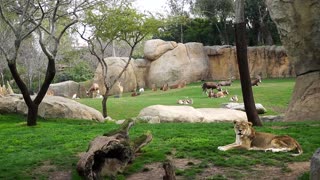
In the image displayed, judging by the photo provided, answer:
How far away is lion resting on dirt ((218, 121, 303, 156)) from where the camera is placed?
29.0ft

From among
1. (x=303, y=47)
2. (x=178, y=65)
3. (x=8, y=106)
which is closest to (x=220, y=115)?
(x=303, y=47)

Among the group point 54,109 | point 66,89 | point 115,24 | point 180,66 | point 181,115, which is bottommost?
point 181,115

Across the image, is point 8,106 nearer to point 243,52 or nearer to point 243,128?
point 243,52

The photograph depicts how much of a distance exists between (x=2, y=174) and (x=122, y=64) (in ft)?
111

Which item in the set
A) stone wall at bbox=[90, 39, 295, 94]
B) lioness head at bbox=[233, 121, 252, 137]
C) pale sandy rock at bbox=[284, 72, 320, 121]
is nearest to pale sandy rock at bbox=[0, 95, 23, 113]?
pale sandy rock at bbox=[284, 72, 320, 121]

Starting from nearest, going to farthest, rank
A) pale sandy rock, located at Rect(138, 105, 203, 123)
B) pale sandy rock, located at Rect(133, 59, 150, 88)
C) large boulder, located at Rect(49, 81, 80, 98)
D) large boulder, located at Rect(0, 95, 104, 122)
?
pale sandy rock, located at Rect(138, 105, 203, 123) → large boulder, located at Rect(0, 95, 104, 122) → large boulder, located at Rect(49, 81, 80, 98) → pale sandy rock, located at Rect(133, 59, 150, 88)

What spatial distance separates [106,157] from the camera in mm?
7941

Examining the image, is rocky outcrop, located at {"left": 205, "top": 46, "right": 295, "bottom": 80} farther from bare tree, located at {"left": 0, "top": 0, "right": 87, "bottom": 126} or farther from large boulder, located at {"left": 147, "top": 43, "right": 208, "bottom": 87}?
bare tree, located at {"left": 0, "top": 0, "right": 87, "bottom": 126}

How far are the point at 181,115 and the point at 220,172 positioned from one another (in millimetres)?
9819

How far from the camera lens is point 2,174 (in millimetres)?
8422

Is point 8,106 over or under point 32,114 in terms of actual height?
over

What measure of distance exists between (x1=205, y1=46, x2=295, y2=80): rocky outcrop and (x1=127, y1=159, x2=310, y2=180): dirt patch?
1267 inches

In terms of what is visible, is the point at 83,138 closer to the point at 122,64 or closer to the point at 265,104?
the point at 265,104

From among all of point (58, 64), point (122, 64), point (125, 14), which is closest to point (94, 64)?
point (58, 64)
